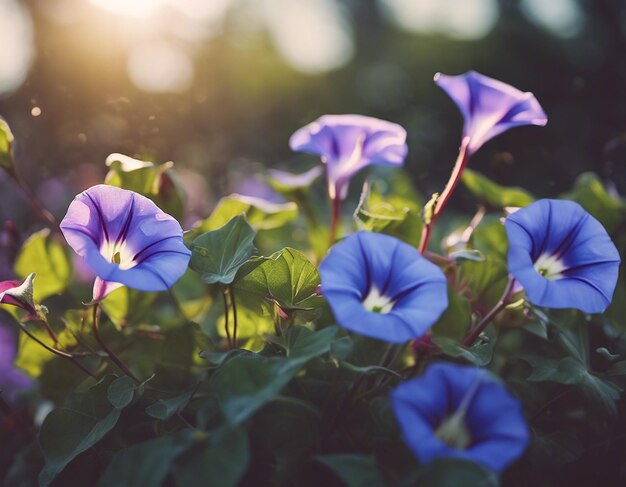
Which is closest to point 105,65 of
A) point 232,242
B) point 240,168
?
point 240,168

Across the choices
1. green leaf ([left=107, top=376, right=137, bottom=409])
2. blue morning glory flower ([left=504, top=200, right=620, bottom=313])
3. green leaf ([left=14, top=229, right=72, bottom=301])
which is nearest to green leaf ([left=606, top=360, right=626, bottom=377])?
blue morning glory flower ([left=504, top=200, right=620, bottom=313])

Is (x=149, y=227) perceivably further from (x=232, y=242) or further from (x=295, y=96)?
(x=295, y=96)

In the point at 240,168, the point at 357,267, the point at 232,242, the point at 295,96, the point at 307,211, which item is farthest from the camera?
the point at 295,96

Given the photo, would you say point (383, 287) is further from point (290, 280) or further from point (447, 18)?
point (447, 18)

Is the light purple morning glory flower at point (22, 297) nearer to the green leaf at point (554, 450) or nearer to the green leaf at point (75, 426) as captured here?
the green leaf at point (75, 426)

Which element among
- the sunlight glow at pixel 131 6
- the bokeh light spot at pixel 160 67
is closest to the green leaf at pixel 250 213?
the bokeh light spot at pixel 160 67
